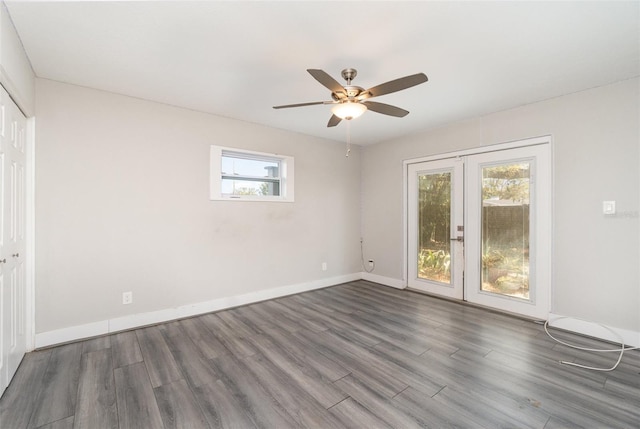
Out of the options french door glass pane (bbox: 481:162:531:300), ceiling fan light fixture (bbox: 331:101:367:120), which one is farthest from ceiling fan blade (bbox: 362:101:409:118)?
french door glass pane (bbox: 481:162:531:300)

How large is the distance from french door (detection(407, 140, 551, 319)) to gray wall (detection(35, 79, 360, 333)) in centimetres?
204

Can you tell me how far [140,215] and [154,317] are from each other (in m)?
1.19

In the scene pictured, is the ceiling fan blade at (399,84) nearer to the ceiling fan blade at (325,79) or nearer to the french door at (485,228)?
the ceiling fan blade at (325,79)

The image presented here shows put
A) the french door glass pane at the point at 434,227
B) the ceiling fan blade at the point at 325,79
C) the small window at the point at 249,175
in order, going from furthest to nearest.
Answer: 1. the french door glass pane at the point at 434,227
2. the small window at the point at 249,175
3. the ceiling fan blade at the point at 325,79

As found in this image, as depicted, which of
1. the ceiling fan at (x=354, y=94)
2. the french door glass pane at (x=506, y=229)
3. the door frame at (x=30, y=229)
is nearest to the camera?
the ceiling fan at (x=354, y=94)

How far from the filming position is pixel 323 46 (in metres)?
2.18

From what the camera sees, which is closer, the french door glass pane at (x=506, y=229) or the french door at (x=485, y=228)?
the french door at (x=485, y=228)

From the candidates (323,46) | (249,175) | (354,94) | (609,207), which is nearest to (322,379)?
(354,94)

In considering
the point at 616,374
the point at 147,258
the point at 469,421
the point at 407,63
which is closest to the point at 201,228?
the point at 147,258

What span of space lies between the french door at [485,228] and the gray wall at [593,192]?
0.15m

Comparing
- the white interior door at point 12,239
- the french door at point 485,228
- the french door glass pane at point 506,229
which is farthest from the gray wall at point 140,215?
the french door glass pane at point 506,229

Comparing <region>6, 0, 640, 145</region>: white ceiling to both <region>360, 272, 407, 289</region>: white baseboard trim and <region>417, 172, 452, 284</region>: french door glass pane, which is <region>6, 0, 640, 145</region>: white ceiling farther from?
<region>360, 272, 407, 289</region>: white baseboard trim

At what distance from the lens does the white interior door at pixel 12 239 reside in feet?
6.36

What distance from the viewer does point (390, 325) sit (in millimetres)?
3191
